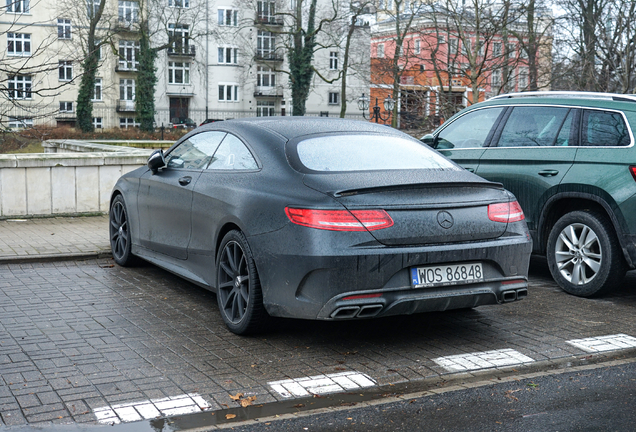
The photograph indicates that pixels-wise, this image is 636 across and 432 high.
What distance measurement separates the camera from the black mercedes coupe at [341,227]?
514 cm

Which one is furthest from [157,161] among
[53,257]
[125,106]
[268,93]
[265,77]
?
[265,77]

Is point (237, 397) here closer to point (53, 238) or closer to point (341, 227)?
point (341, 227)

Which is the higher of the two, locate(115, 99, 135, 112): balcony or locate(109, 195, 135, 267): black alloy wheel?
locate(115, 99, 135, 112): balcony

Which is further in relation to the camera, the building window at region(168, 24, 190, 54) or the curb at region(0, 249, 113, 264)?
the building window at region(168, 24, 190, 54)

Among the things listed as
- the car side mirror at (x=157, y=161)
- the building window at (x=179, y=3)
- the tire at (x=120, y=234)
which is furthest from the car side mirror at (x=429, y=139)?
the building window at (x=179, y=3)

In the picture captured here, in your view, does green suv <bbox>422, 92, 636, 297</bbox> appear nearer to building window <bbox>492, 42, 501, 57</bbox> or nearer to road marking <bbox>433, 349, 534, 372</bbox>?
road marking <bbox>433, 349, 534, 372</bbox>

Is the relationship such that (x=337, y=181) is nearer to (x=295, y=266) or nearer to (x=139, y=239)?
(x=295, y=266)

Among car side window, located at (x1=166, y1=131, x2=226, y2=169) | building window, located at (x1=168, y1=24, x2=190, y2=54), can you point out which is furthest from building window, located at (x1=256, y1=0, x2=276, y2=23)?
car side window, located at (x1=166, y1=131, x2=226, y2=169)

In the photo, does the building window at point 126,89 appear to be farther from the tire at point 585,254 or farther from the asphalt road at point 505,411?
the asphalt road at point 505,411

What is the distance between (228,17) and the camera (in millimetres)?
70250

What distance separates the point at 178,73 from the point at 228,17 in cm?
649

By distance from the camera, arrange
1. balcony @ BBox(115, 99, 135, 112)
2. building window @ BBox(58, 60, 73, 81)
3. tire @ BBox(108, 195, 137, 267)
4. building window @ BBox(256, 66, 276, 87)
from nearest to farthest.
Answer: tire @ BBox(108, 195, 137, 267)
building window @ BBox(58, 60, 73, 81)
balcony @ BBox(115, 99, 135, 112)
building window @ BBox(256, 66, 276, 87)

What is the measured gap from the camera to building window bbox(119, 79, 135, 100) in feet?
224

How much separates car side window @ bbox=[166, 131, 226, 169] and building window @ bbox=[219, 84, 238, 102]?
212ft
